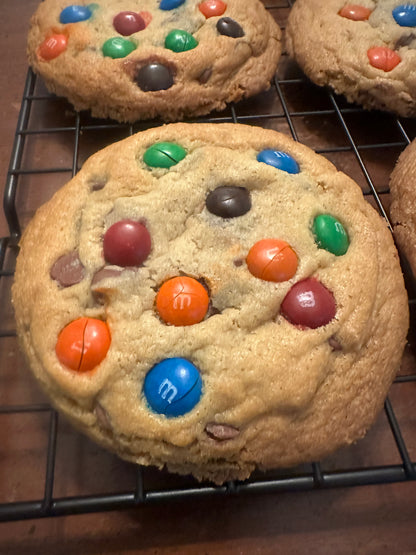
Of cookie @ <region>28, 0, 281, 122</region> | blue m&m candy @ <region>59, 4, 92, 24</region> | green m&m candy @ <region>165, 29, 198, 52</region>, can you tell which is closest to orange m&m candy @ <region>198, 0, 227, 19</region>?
cookie @ <region>28, 0, 281, 122</region>

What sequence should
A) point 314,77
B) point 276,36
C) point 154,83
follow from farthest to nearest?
point 276,36
point 314,77
point 154,83

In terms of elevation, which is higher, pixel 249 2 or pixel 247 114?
pixel 249 2

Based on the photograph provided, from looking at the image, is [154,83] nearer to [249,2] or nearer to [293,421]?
[249,2]

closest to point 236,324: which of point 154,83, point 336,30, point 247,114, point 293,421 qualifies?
point 293,421

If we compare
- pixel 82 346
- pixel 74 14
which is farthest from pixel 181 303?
pixel 74 14

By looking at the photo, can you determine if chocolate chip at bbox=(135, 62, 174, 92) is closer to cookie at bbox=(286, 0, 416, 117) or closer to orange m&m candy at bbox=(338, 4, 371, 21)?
cookie at bbox=(286, 0, 416, 117)

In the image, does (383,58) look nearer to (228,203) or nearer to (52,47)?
(228,203)
